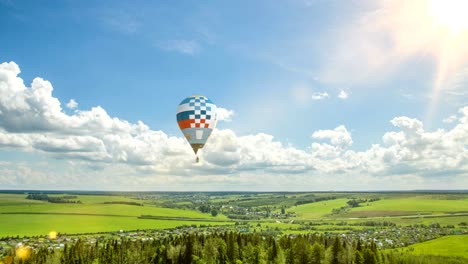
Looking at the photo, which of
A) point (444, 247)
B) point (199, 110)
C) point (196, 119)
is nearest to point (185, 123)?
point (196, 119)

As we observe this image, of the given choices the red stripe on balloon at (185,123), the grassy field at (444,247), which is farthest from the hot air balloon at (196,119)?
the grassy field at (444,247)

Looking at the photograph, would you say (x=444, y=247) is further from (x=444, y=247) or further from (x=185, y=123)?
(x=185, y=123)

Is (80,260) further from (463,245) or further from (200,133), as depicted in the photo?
(463,245)

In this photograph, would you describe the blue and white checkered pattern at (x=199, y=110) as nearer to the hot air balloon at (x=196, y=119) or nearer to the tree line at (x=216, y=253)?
the hot air balloon at (x=196, y=119)

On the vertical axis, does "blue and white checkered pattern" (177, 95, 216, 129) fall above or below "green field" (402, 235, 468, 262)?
above

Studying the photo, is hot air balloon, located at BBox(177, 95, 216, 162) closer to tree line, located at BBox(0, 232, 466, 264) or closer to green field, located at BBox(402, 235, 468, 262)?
tree line, located at BBox(0, 232, 466, 264)

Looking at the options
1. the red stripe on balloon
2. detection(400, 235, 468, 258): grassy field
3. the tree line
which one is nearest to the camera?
the red stripe on balloon

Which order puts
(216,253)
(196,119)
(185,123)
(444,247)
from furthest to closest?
(444,247)
(216,253)
(185,123)
(196,119)

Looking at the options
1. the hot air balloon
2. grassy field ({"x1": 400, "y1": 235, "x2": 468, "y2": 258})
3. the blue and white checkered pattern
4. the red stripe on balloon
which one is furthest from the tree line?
grassy field ({"x1": 400, "y1": 235, "x2": 468, "y2": 258})
